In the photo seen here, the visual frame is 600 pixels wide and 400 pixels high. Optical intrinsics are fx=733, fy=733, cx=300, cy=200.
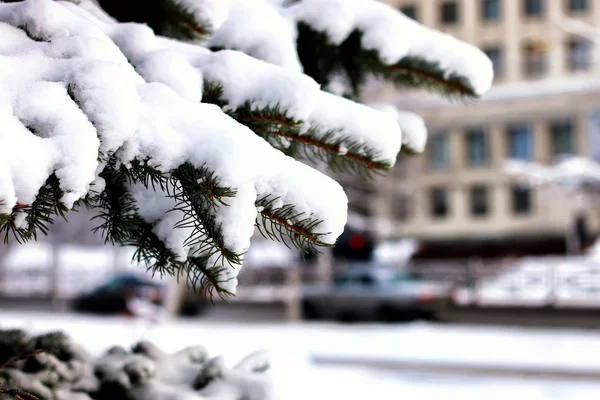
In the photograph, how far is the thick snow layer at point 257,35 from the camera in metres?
2.99

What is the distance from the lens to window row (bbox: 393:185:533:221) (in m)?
41.6

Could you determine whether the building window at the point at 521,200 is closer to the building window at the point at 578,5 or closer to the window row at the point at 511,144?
the window row at the point at 511,144

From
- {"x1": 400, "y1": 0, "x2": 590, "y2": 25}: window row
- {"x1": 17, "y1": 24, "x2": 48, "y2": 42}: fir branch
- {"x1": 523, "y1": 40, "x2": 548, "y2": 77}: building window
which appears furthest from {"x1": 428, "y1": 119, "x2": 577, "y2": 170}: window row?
{"x1": 17, "y1": 24, "x2": 48, "y2": 42}: fir branch

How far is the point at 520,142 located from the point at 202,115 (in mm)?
42326

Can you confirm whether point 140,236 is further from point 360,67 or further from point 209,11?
point 360,67

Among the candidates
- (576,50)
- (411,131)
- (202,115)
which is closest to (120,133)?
(202,115)

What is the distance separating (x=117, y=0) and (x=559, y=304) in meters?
17.4

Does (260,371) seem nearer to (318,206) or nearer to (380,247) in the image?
(318,206)

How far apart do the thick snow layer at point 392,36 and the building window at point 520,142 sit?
133ft

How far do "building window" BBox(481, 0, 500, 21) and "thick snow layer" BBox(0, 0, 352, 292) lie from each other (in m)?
43.9

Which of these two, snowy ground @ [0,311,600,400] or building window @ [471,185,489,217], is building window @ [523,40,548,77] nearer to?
building window @ [471,185,489,217]

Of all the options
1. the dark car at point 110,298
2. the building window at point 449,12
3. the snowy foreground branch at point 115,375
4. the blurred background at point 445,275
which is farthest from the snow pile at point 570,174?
the building window at point 449,12

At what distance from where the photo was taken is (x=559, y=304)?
1866cm

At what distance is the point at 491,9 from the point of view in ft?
143
